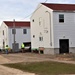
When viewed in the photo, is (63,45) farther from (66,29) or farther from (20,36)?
(20,36)

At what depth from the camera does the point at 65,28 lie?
155 ft

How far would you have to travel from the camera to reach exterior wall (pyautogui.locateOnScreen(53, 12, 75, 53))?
4653 cm

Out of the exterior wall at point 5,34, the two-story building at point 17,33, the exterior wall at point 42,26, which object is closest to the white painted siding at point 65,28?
the exterior wall at point 42,26

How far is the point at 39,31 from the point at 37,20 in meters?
2.06

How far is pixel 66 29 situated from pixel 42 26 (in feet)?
15.6

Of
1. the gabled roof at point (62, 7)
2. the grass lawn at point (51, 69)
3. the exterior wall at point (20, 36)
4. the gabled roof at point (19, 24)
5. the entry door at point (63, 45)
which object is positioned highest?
the gabled roof at point (62, 7)

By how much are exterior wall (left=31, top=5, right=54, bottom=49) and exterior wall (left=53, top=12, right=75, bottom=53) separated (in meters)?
0.76

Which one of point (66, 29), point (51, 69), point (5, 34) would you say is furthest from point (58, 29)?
point (5, 34)

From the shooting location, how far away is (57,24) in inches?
1838

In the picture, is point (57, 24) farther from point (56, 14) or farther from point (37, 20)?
point (37, 20)

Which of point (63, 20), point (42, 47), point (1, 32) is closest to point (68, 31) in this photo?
point (63, 20)

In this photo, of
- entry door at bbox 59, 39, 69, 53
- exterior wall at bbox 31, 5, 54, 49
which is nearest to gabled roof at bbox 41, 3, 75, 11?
exterior wall at bbox 31, 5, 54, 49

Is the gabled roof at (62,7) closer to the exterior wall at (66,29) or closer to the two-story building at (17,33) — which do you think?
the exterior wall at (66,29)

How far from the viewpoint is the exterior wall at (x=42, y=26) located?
47531 mm
